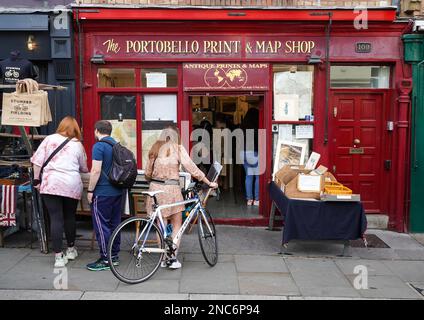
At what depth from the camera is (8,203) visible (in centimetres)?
688

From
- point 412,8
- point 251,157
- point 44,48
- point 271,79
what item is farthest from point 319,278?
point 44,48

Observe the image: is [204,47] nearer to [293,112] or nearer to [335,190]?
[293,112]

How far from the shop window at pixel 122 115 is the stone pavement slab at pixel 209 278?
289 cm

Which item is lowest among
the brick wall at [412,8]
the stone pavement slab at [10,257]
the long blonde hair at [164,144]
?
the stone pavement slab at [10,257]

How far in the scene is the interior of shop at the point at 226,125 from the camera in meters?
9.75

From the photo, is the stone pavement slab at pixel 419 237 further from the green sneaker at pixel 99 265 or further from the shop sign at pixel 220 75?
the green sneaker at pixel 99 265

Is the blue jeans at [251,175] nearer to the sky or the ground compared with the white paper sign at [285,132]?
nearer to the ground

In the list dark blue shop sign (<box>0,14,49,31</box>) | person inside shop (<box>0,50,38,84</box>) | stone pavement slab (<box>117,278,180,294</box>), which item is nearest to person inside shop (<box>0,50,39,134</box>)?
person inside shop (<box>0,50,38,84</box>)

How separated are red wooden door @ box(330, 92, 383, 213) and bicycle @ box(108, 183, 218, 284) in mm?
3327

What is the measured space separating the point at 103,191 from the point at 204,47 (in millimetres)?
3432

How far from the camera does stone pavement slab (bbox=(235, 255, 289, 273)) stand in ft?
20.9

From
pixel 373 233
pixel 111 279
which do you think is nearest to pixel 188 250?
pixel 111 279

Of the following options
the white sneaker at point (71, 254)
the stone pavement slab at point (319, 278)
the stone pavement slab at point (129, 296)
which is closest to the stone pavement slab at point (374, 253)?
the stone pavement slab at point (319, 278)

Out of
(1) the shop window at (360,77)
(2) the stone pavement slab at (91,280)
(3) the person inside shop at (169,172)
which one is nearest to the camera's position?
(2) the stone pavement slab at (91,280)
